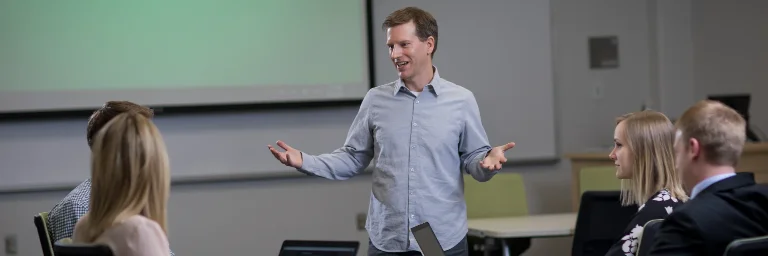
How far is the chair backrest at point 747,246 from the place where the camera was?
2008 mm

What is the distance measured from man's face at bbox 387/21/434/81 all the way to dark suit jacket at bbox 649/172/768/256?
4.15 feet

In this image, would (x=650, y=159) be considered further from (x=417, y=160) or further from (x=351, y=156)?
(x=351, y=156)

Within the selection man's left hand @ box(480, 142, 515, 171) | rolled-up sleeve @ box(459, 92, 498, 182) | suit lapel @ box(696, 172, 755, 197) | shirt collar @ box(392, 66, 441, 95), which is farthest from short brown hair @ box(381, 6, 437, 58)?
suit lapel @ box(696, 172, 755, 197)

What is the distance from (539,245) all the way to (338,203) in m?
1.39

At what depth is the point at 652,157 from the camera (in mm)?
2965

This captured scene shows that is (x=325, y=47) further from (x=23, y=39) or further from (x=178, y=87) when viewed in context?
(x=23, y=39)

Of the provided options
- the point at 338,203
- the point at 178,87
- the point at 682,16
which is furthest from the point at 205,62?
the point at 682,16

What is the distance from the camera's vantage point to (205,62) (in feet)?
18.5

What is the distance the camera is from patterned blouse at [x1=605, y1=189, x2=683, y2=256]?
2807mm

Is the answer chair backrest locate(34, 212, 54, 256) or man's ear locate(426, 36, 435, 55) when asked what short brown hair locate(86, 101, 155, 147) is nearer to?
chair backrest locate(34, 212, 54, 256)

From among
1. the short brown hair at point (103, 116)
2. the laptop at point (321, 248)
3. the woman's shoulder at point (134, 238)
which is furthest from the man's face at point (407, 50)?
the woman's shoulder at point (134, 238)

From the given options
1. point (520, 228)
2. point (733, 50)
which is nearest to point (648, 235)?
point (520, 228)

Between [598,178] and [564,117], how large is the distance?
1.05 metres

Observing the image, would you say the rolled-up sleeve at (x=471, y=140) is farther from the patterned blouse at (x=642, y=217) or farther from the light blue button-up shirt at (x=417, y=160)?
the patterned blouse at (x=642, y=217)
